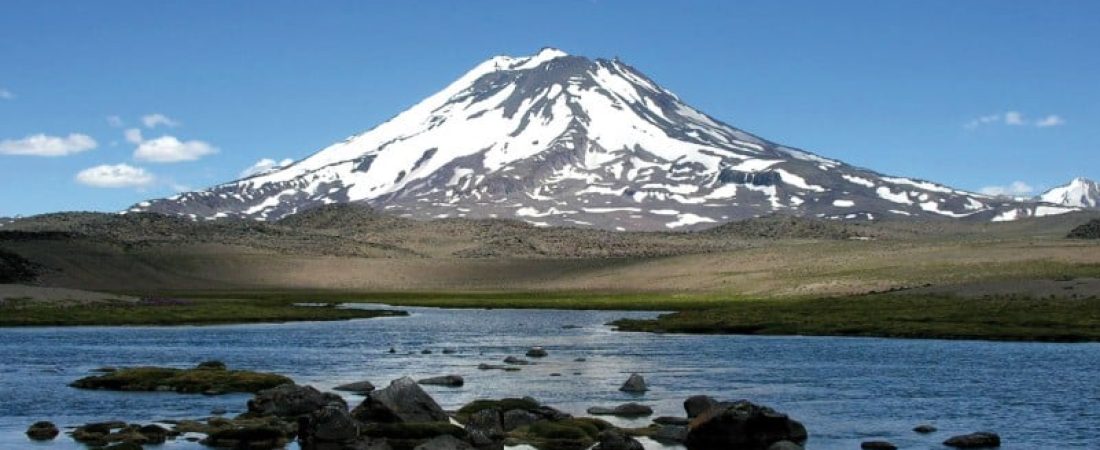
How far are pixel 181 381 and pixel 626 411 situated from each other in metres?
19.6

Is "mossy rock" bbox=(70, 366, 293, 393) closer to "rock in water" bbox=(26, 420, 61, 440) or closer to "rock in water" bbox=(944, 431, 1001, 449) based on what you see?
"rock in water" bbox=(26, 420, 61, 440)

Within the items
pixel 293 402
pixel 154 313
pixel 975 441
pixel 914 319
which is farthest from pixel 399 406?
pixel 154 313

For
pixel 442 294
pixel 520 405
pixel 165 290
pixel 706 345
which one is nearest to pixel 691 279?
pixel 442 294

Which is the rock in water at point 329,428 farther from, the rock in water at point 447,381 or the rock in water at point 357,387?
the rock in water at point 447,381

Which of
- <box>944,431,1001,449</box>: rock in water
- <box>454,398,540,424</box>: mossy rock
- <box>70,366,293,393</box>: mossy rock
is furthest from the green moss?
<box>944,431,1001,449</box>: rock in water

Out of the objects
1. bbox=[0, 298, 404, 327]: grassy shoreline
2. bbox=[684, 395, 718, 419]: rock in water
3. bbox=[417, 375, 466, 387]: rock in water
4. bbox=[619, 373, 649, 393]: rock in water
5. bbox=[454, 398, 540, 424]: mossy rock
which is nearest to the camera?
bbox=[684, 395, 718, 419]: rock in water

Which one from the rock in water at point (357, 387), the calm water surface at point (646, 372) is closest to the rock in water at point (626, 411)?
the calm water surface at point (646, 372)

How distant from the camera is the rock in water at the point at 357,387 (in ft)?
176

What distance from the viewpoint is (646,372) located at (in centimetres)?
6297

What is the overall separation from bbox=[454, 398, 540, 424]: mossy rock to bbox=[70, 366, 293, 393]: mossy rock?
11701 mm

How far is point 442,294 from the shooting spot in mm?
177000

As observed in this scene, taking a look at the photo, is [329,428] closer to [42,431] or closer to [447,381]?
[42,431]

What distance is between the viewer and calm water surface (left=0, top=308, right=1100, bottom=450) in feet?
150

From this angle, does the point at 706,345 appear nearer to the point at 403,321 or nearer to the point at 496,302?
the point at 403,321
